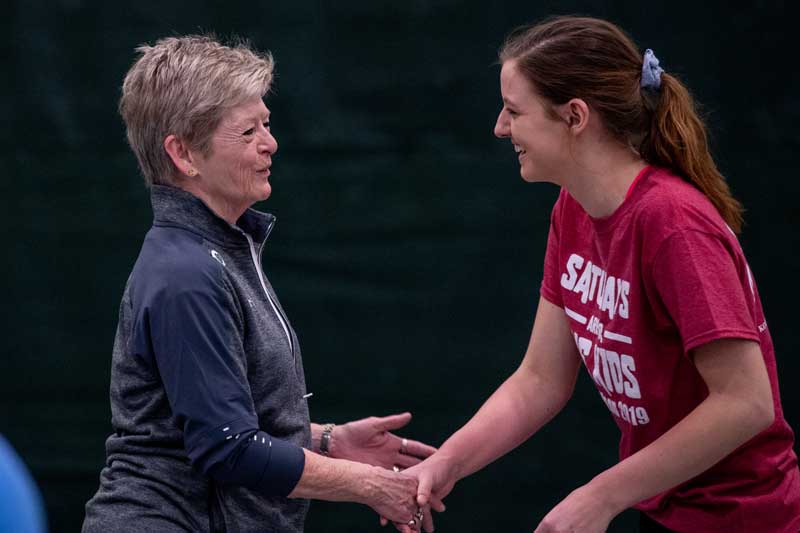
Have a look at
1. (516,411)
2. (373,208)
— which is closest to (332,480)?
(516,411)

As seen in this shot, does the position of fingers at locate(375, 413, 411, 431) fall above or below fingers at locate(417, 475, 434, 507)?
above

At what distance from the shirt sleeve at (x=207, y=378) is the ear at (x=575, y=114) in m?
0.70

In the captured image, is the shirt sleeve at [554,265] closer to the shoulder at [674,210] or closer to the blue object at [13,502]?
the shoulder at [674,210]

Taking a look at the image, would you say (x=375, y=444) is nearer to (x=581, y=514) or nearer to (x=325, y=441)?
(x=325, y=441)

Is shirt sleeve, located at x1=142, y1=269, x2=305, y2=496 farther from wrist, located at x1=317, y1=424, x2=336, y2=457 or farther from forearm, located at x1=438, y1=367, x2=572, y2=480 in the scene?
forearm, located at x1=438, y1=367, x2=572, y2=480

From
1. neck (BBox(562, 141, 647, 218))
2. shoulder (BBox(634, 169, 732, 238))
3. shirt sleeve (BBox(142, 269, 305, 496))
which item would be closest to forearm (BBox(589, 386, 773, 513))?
shoulder (BBox(634, 169, 732, 238))

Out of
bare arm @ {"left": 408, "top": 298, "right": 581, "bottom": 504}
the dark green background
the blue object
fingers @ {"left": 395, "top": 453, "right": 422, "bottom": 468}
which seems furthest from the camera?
the dark green background

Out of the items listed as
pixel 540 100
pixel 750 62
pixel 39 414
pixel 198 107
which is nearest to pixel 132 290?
pixel 198 107

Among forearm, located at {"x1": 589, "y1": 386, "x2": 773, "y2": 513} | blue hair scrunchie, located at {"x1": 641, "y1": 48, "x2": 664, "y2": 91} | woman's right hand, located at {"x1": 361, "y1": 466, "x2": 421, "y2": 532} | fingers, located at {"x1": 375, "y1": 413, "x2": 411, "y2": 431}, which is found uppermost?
blue hair scrunchie, located at {"x1": 641, "y1": 48, "x2": 664, "y2": 91}

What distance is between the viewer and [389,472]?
2.39 m

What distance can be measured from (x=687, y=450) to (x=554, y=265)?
1.80 feet

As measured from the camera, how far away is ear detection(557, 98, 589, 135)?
2191 mm

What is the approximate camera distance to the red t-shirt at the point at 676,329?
1997mm

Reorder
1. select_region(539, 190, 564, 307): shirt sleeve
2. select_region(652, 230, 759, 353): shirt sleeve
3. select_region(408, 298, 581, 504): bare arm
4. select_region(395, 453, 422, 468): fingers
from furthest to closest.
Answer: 1. select_region(395, 453, 422, 468): fingers
2. select_region(408, 298, 581, 504): bare arm
3. select_region(539, 190, 564, 307): shirt sleeve
4. select_region(652, 230, 759, 353): shirt sleeve
